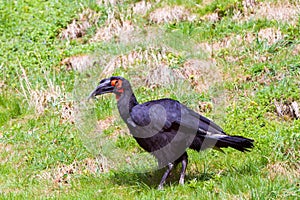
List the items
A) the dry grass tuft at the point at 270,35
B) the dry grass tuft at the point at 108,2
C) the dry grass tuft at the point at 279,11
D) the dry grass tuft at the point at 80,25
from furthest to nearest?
the dry grass tuft at the point at 108,2 → the dry grass tuft at the point at 80,25 → the dry grass tuft at the point at 279,11 → the dry grass tuft at the point at 270,35

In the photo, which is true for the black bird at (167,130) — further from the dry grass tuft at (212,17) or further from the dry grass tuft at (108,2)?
the dry grass tuft at (108,2)

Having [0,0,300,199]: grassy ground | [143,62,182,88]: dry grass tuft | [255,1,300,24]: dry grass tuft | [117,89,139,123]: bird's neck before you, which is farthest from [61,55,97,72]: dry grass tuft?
[117,89,139,123]: bird's neck

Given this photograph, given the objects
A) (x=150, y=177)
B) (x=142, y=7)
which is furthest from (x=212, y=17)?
(x=150, y=177)

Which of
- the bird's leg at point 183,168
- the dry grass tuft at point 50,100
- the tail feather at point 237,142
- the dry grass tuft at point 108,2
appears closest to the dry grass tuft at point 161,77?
the dry grass tuft at point 50,100

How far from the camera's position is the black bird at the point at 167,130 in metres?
5.86

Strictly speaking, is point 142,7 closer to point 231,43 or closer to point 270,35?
point 231,43

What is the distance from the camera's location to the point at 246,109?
7.71m

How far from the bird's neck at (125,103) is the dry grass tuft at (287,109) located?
256cm

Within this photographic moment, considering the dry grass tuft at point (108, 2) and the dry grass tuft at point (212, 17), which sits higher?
the dry grass tuft at point (108, 2)

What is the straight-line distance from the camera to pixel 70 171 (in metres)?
6.91

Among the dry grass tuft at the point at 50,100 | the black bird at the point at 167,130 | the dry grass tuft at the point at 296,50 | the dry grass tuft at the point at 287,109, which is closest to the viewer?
the black bird at the point at 167,130

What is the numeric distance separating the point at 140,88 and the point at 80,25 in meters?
3.00

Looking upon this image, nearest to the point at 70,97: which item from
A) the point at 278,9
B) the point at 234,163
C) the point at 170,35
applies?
the point at 170,35

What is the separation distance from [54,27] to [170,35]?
2.61m
